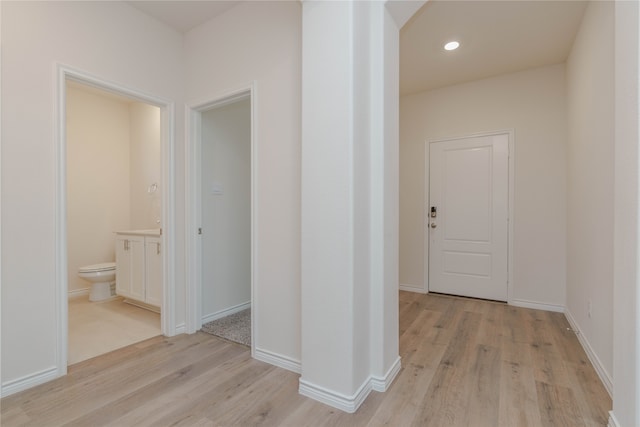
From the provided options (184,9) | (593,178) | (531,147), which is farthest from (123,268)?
(531,147)

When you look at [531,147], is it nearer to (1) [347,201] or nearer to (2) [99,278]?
(1) [347,201]

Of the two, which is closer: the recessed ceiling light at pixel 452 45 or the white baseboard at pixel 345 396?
the white baseboard at pixel 345 396

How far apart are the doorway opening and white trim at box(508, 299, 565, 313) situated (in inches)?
120

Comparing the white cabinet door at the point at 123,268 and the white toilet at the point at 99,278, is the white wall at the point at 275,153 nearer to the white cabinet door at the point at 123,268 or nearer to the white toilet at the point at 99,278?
the white cabinet door at the point at 123,268

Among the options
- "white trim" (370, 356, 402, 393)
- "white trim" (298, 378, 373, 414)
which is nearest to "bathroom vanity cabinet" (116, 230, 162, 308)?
"white trim" (298, 378, 373, 414)

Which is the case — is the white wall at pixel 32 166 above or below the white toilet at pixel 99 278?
above

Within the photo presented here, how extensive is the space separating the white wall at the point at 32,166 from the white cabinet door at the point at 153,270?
1.03 metres

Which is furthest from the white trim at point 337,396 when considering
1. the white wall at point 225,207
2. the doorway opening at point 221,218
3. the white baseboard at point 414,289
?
the white baseboard at point 414,289

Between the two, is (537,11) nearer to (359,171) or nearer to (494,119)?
(494,119)

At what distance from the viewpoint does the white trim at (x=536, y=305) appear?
3.28 meters

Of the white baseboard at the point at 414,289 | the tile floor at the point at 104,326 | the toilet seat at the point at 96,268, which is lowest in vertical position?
the tile floor at the point at 104,326

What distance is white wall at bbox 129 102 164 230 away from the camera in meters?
4.08

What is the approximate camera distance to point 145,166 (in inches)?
166

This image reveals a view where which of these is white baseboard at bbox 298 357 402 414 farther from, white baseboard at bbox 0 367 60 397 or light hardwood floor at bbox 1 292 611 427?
white baseboard at bbox 0 367 60 397
